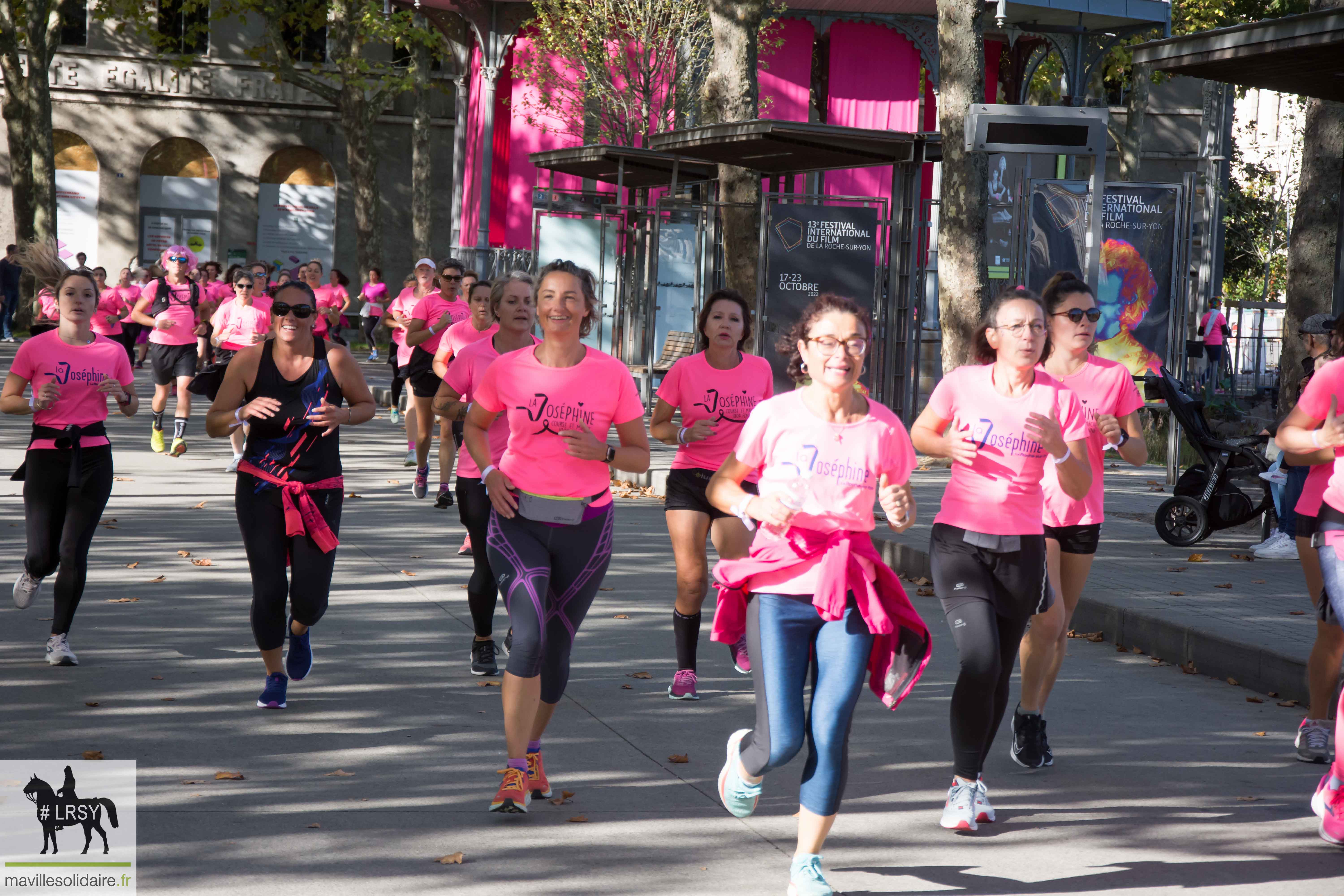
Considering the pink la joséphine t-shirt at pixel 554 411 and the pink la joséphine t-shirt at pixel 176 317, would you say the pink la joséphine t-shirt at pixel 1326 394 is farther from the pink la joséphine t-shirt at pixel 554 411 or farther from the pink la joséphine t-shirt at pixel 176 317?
the pink la joséphine t-shirt at pixel 176 317

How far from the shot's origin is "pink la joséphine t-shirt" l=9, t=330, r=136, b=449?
7.26 m

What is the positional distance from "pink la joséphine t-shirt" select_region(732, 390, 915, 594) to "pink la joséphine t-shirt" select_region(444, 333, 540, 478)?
8.38ft

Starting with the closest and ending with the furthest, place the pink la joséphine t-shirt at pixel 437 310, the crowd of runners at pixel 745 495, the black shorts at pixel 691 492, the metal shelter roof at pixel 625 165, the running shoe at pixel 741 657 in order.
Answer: the crowd of runners at pixel 745 495 < the black shorts at pixel 691 492 < the running shoe at pixel 741 657 < the pink la joséphine t-shirt at pixel 437 310 < the metal shelter roof at pixel 625 165

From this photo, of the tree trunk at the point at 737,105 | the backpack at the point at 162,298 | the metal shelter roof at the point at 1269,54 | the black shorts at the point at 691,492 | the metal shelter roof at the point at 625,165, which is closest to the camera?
the black shorts at the point at 691,492

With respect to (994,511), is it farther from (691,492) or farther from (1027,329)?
(691,492)

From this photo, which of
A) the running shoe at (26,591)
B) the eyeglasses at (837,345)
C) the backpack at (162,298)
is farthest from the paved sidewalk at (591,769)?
the backpack at (162,298)

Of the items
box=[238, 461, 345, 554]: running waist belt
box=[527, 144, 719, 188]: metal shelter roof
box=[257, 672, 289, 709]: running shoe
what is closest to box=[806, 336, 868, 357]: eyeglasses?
box=[238, 461, 345, 554]: running waist belt

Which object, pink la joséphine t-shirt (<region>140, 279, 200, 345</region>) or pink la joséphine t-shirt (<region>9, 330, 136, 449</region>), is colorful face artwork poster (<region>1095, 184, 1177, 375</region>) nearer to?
pink la joséphine t-shirt (<region>140, 279, 200, 345</region>)

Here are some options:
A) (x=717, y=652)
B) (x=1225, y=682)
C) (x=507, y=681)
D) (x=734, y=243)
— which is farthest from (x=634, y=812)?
(x=734, y=243)

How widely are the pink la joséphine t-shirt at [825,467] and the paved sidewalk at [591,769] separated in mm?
1050

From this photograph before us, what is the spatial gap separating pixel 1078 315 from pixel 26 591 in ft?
16.7

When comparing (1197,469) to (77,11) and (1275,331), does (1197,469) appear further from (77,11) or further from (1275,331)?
(77,11)

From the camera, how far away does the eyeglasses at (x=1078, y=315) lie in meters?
6.06

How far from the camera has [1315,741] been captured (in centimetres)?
626
